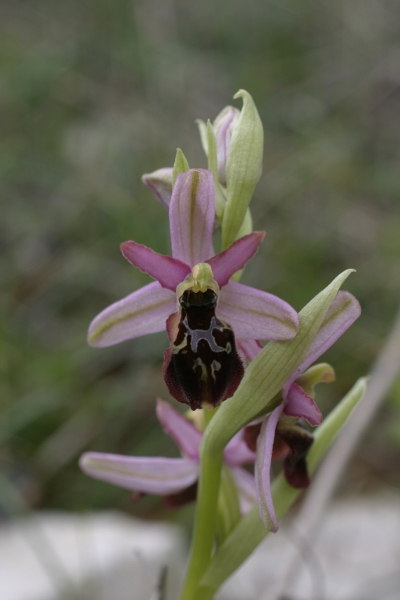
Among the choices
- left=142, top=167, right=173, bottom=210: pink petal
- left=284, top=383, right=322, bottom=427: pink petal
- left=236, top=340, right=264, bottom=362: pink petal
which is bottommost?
left=284, top=383, right=322, bottom=427: pink petal

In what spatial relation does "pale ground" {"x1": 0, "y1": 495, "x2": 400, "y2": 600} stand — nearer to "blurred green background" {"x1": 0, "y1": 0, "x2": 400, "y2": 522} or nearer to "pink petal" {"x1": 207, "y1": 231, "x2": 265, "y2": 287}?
"blurred green background" {"x1": 0, "y1": 0, "x2": 400, "y2": 522}

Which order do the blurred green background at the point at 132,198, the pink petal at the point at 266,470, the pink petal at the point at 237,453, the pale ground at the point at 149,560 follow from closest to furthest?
1. the pink petal at the point at 266,470
2. the pink petal at the point at 237,453
3. the pale ground at the point at 149,560
4. the blurred green background at the point at 132,198

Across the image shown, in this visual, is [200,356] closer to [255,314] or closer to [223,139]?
[255,314]

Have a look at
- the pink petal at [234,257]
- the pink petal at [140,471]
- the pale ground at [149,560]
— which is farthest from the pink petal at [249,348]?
the pale ground at [149,560]

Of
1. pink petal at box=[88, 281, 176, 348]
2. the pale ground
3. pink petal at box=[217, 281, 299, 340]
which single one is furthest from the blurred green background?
pink petal at box=[217, 281, 299, 340]

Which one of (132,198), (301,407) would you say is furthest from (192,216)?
(132,198)

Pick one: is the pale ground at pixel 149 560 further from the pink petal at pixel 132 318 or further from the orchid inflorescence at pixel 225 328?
the pink petal at pixel 132 318
